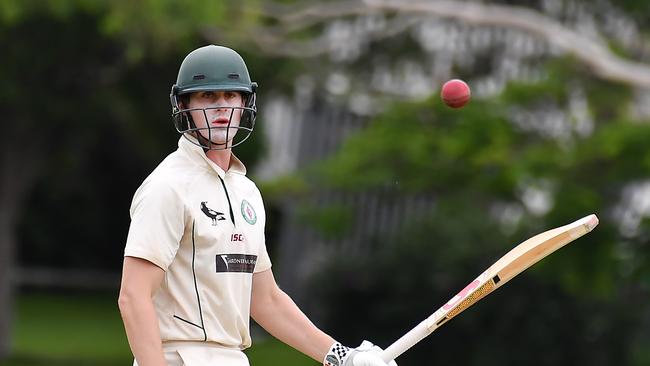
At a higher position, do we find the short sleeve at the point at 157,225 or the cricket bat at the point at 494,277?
the short sleeve at the point at 157,225

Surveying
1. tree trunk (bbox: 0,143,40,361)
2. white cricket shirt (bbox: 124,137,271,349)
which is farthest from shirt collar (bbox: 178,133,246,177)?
tree trunk (bbox: 0,143,40,361)

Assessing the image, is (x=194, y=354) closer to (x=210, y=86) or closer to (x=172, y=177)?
(x=172, y=177)

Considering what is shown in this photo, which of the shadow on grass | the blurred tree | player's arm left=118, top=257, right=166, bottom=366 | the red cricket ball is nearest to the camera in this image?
player's arm left=118, top=257, right=166, bottom=366

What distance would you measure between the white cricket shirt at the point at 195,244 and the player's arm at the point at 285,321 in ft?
0.92

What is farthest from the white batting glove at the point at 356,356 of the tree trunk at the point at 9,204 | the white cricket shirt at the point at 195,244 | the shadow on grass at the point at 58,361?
the tree trunk at the point at 9,204

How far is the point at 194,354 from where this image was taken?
3.95m

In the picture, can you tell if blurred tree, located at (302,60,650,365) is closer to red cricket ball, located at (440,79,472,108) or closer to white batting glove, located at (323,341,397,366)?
red cricket ball, located at (440,79,472,108)

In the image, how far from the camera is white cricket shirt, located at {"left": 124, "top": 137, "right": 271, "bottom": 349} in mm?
3834

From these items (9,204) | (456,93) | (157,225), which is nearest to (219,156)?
(157,225)

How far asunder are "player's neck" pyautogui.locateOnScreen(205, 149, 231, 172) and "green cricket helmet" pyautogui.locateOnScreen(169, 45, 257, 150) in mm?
24

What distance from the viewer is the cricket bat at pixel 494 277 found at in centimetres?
Answer: 417

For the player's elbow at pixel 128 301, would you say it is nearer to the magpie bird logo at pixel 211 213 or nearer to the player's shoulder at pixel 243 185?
the magpie bird logo at pixel 211 213

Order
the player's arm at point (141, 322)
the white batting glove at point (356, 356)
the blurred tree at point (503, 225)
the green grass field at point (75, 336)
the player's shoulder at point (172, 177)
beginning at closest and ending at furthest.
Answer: the player's arm at point (141, 322)
the player's shoulder at point (172, 177)
the white batting glove at point (356, 356)
the blurred tree at point (503, 225)
the green grass field at point (75, 336)

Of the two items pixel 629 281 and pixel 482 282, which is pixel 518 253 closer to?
pixel 482 282
